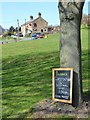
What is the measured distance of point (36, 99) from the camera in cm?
646

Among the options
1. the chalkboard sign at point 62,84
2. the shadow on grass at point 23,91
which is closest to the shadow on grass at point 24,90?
the shadow on grass at point 23,91

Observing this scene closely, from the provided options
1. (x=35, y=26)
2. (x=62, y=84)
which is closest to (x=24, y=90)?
(x=62, y=84)

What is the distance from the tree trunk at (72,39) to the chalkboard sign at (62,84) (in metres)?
0.13

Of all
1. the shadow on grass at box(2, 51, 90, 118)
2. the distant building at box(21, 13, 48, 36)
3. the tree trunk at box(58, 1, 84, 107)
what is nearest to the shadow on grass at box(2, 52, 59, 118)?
the shadow on grass at box(2, 51, 90, 118)

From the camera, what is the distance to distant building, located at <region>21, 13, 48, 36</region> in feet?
338

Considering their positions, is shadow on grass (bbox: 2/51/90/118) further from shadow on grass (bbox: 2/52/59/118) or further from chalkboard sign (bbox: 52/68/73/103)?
chalkboard sign (bbox: 52/68/73/103)

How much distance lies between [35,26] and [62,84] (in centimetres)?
9868

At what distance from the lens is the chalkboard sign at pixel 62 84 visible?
5336 millimetres

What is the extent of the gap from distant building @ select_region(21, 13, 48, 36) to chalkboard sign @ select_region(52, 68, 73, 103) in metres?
97.3

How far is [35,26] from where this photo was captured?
4065 inches

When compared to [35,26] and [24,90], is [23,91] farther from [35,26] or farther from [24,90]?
[35,26]

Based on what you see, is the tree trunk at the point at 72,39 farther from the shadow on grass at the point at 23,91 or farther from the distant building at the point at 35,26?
the distant building at the point at 35,26

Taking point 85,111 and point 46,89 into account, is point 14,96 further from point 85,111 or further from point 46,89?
point 85,111

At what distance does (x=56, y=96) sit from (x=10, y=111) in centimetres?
102
